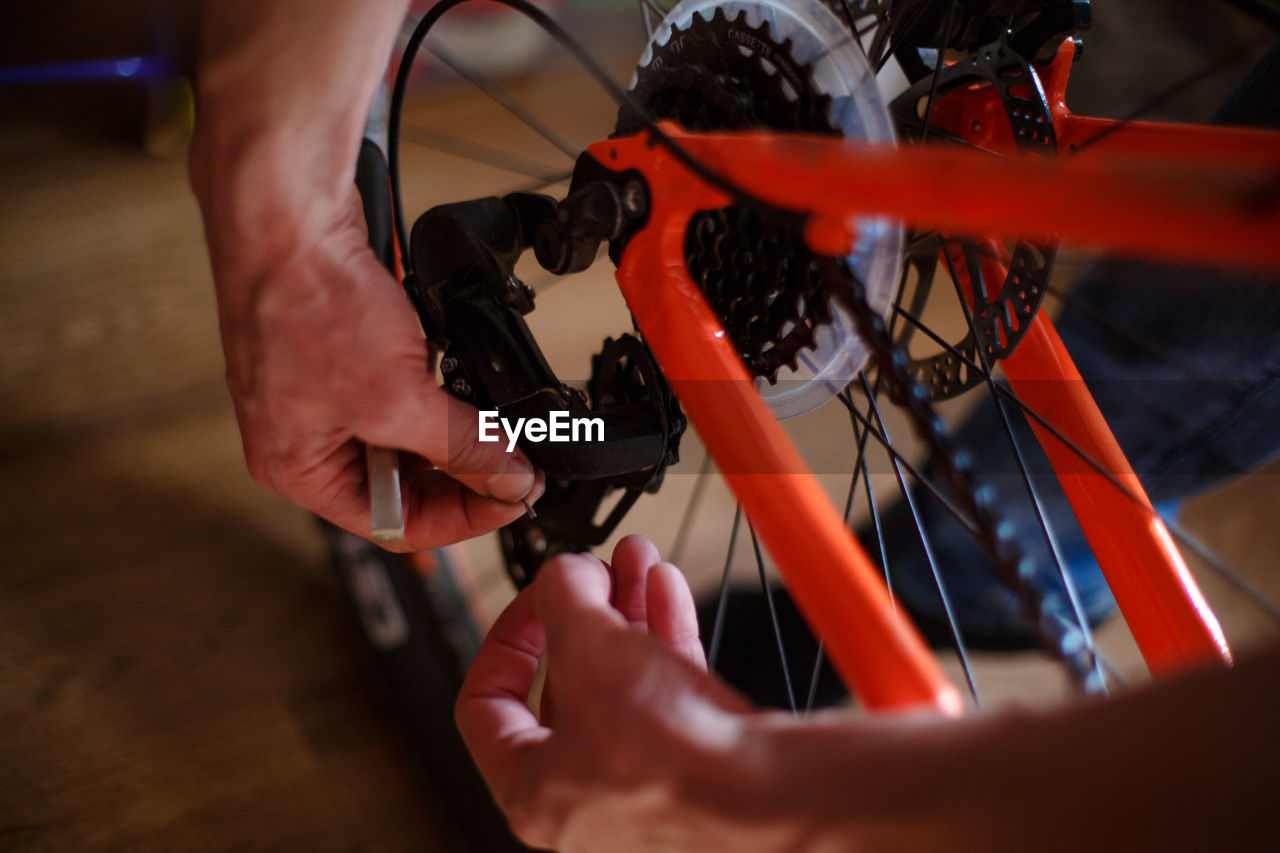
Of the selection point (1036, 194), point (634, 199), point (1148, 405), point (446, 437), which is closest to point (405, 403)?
point (446, 437)

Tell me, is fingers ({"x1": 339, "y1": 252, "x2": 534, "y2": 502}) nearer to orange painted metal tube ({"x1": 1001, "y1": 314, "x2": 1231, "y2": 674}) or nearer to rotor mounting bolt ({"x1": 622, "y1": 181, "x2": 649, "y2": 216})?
rotor mounting bolt ({"x1": 622, "y1": 181, "x2": 649, "y2": 216})

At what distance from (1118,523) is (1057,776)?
0.22 metres

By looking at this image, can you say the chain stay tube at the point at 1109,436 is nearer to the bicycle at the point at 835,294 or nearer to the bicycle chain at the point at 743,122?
the bicycle at the point at 835,294

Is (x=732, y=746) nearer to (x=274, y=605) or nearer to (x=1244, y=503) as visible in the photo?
(x=274, y=605)

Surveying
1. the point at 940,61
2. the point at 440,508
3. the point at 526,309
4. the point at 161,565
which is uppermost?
the point at 940,61

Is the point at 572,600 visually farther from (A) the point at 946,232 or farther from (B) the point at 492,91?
(B) the point at 492,91

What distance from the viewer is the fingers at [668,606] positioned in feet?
1.14

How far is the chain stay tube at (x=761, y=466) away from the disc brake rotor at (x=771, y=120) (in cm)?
3

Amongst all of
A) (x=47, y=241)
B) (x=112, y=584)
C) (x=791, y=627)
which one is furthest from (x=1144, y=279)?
(x=47, y=241)

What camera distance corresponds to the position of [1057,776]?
182 mm

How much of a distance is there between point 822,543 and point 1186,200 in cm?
14

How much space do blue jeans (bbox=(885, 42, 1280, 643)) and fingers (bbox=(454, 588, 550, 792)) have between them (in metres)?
0.23

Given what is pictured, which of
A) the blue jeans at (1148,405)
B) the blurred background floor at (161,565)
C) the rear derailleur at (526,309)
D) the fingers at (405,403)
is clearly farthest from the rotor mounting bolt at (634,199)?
the blurred background floor at (161,565)

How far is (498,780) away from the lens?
0.95 feet
